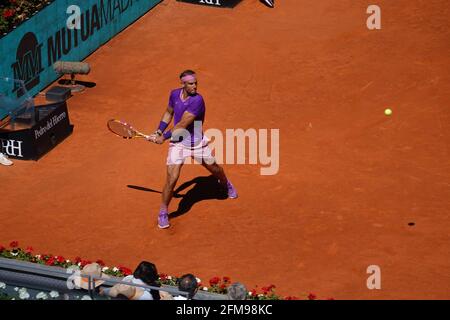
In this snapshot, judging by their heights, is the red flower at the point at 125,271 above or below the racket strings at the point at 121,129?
below

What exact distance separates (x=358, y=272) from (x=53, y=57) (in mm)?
9690

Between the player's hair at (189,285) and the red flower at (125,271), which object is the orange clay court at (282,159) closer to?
the red flower at (125,271)

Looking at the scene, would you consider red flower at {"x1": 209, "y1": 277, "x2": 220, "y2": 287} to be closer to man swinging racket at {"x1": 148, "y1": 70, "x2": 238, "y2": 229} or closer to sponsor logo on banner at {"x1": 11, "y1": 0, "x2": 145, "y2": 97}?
man swinging racket at {"x1": 148, "y1": 70, "x2": 238, "y2": 229}

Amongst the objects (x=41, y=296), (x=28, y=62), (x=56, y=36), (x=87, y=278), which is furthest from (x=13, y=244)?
(x=56, y=36)

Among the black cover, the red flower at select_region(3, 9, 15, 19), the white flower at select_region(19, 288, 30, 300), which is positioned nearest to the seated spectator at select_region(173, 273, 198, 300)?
the white flower at select_region(19, 288, 30, 300)

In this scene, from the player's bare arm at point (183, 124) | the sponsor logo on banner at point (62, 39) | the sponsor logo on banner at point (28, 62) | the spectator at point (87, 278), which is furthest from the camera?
the sponsor logo on banner at point (62, 39)

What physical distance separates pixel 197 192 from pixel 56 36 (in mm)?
6349

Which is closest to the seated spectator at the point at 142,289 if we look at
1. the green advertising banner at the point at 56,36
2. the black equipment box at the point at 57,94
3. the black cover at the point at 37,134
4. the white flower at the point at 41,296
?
the white flower at the point at 41,296

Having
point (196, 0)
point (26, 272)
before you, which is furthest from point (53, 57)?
point (26, 272)

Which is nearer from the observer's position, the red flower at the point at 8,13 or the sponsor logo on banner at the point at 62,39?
the sponsor logo on banner at the point at 62,39

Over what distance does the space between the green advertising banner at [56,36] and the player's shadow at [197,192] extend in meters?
4.64

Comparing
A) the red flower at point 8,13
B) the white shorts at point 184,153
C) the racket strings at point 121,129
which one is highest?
the red flower at point 8,13

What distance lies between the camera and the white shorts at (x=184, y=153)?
15469 millimetres
